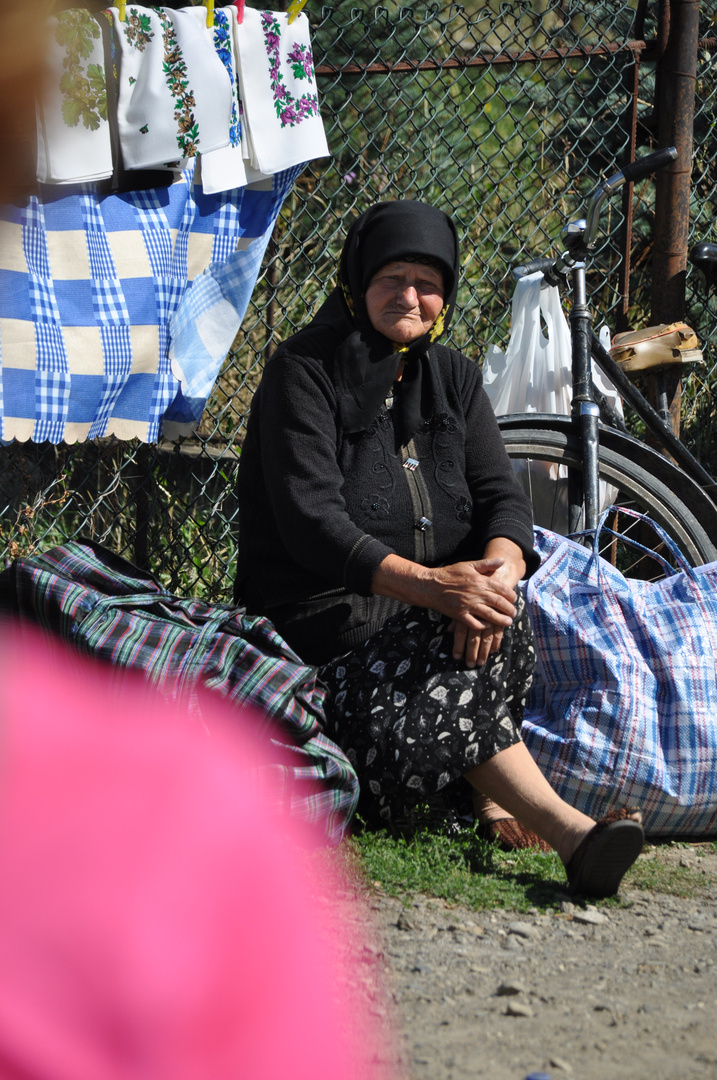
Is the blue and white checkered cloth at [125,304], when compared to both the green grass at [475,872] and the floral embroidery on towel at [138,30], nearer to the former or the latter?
the floral embroidery on towel at [138,30]

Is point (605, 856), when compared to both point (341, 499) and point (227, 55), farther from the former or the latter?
point (227, 55)

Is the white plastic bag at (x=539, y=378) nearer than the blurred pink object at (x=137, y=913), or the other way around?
the blurred pink object at (x=137, y=913)

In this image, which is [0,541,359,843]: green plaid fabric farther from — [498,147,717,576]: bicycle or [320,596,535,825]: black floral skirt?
[498,147,717,576]: bicycle

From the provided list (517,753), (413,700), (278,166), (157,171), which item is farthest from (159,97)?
(517,753)

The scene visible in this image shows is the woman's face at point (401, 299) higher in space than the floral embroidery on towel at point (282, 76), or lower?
lower

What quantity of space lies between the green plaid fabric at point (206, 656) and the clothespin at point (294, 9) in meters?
2.06

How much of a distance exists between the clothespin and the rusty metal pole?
1588mm

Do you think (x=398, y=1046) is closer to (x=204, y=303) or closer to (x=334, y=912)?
(x=334, y=912)

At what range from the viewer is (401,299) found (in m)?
2.78

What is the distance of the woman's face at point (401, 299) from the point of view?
Result: 2783mm

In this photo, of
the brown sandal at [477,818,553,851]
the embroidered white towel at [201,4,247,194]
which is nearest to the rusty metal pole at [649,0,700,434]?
the embroidered white towel at [201,4,247,194]

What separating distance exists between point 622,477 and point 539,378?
467mm

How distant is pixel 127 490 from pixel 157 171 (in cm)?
139

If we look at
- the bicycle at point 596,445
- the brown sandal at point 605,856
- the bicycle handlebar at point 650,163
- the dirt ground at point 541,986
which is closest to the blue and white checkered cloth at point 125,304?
the bicycle at point 596,445
